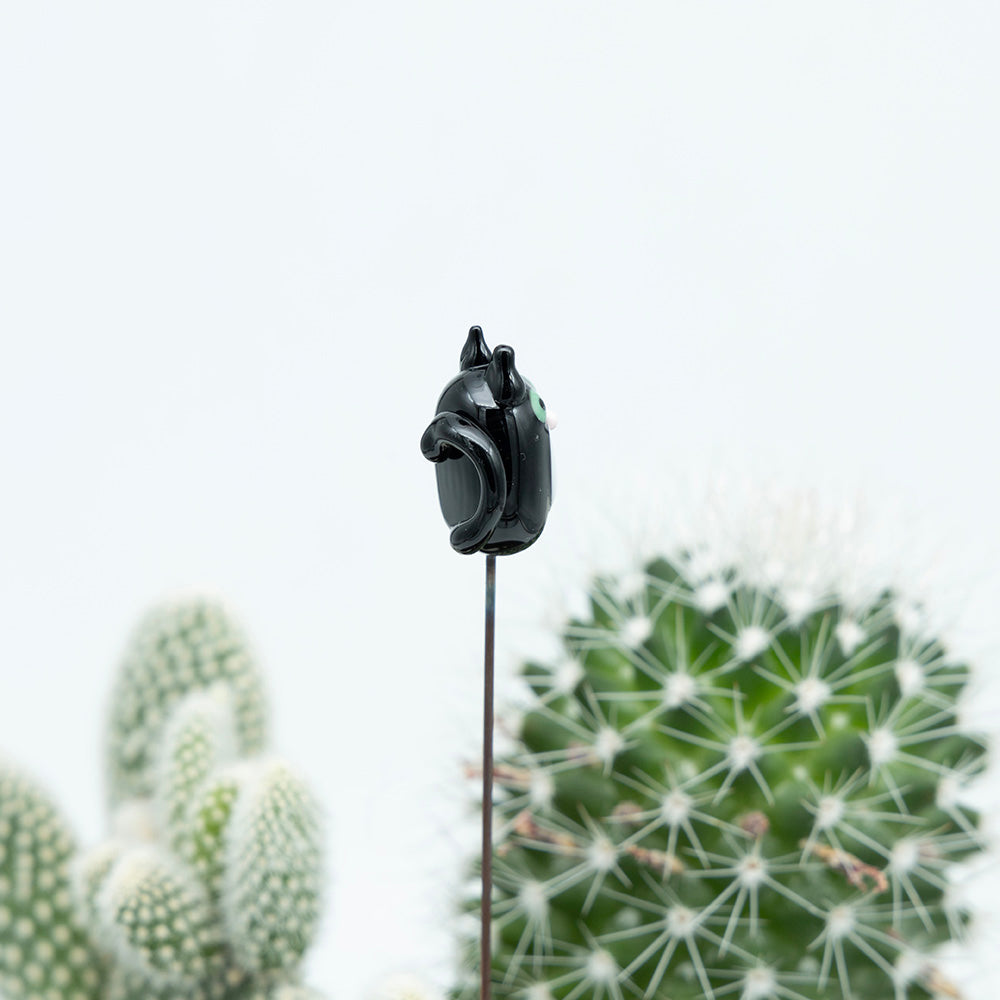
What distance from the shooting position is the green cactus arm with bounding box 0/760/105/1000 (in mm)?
834

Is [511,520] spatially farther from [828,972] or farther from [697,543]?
[828,972]

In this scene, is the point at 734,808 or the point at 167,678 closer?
the point at 734,808

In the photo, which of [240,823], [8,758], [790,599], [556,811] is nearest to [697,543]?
[790,599]

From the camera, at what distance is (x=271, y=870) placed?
749mm

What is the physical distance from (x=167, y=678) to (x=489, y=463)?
463 millimetres

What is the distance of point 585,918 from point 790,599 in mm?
224

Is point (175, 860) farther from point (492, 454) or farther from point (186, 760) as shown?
point (492, 454)

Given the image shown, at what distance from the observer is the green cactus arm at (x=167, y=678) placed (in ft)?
3.22

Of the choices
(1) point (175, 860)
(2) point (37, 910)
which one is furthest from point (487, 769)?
(2) point (37, 910)

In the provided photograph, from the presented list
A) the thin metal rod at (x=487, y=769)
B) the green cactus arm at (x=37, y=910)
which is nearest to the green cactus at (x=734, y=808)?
the thin metal rod at (x=487, y=769)

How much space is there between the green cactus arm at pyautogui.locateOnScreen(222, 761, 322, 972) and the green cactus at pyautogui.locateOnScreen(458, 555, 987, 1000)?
0.11 m

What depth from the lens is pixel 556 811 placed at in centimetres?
78

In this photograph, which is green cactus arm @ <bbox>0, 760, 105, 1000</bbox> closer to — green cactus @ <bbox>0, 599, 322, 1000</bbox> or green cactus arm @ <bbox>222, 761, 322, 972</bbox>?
green cactus @ <bbox>0, 599, 322, 1000</bbox>

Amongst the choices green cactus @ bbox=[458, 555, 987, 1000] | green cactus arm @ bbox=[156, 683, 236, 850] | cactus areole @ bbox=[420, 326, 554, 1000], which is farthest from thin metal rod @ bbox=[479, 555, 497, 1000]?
green cactus arm @ bbox=[156, 683, 236, 850]
